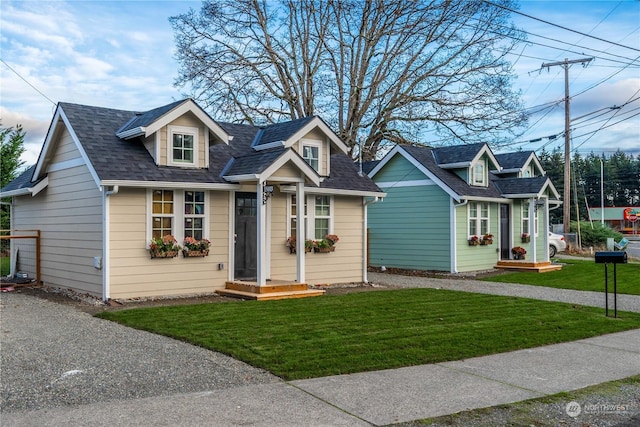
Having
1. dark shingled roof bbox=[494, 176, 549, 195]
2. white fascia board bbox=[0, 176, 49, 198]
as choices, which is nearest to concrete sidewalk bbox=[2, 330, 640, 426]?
white fascia board bbox=[0, 176, 49, 198]

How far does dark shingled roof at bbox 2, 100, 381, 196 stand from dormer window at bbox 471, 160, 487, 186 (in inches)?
265

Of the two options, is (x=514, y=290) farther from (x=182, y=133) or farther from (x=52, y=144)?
(x=52, y=144)

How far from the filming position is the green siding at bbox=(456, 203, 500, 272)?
19.6m

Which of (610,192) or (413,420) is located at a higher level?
(610,192)

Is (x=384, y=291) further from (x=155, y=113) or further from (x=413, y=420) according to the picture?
(x=413, y=420)

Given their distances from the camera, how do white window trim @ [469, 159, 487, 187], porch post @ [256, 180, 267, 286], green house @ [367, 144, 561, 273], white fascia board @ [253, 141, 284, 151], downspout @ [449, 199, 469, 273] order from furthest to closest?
white window trim @ [469, 159, 487, 187], green house @ [367, 144, 561, 273], downspout @ [449, 199, 469, 273], white fascia board @ [253, 141, 284, 151], porch post @ [256, 180, 267, 286]

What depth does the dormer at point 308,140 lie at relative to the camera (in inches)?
581

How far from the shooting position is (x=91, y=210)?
41.3 ft

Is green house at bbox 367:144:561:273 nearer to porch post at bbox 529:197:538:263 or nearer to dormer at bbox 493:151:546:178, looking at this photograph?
porch post at bbox 529:197:538:263

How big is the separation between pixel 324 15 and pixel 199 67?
244 inches

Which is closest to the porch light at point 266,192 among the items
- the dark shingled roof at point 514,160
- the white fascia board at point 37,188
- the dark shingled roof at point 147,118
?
the dark shingled roof at point 147,118

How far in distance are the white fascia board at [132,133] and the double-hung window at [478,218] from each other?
1200 centimetres

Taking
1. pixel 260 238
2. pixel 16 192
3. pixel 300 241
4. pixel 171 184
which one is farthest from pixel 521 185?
pixel 16 192

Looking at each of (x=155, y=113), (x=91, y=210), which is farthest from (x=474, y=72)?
(x=91, y=210)
